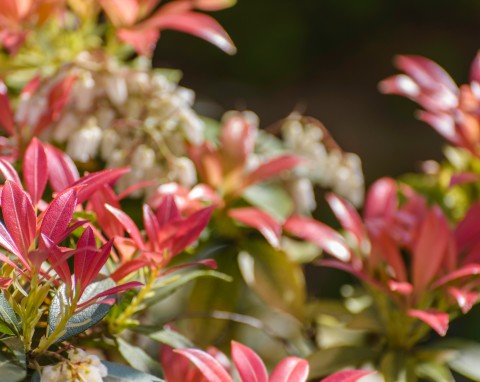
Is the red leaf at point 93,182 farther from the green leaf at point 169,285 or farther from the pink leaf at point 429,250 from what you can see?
the pink leaf at point 429,250

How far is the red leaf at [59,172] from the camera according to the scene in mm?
761

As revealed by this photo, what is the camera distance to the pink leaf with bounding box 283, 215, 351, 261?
0.93 metres

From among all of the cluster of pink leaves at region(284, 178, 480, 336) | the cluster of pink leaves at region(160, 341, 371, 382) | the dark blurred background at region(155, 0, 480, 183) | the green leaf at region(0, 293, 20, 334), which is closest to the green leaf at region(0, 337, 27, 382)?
the green leaf at region(0, 293, 20, 334)

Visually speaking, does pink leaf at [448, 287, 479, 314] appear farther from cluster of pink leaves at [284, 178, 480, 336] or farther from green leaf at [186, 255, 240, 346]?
green leaf at [186, 255, 240, 346]

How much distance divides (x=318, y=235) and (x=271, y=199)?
129 mm

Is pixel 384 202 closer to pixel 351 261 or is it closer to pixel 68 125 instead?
pixel 351 261

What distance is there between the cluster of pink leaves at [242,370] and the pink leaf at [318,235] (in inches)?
9.5

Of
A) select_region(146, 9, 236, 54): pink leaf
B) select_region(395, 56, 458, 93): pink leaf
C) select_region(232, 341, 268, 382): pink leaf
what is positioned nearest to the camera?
select_region(232, 341, 268, 382): pink leaf

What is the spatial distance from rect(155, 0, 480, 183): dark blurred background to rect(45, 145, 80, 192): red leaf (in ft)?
7.36

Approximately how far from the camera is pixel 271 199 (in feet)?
3.43

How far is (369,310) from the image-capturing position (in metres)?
0.97

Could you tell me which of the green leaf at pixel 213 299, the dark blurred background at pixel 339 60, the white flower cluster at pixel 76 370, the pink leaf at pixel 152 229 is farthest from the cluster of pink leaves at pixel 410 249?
the dark blurred background at pixel 339 60

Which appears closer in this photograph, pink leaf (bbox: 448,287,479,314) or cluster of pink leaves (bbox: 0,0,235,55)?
pink leaf (bbox: 448,287,479,314)

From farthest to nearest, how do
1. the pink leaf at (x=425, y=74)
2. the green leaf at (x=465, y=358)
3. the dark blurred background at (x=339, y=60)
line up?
the dark blurred background at (x=339, y=60), the pink leaf at (x=425, y=74), the green leaf at (x=465, y=358)
